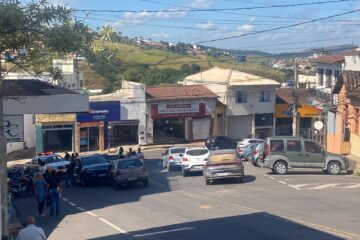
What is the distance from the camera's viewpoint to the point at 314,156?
117 feet

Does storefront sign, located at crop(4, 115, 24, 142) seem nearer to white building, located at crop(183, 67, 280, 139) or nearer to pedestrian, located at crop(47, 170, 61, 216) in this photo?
pedestrian, located at crop(47, 170, 61, 216)

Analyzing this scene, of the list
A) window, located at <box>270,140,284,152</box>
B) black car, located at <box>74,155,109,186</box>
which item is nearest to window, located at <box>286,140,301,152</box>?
window, located at <box>270,140,284,152</box>

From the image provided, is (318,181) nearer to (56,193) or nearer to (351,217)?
(351,217)

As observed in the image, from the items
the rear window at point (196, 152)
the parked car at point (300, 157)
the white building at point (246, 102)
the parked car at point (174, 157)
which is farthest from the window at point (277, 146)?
the white building at point (246, 102)

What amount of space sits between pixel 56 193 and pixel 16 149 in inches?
1388

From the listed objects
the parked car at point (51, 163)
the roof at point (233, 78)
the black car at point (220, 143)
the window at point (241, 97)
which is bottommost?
the parked car at point (51, 163)

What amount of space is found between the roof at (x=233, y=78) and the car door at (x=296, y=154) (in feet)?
102

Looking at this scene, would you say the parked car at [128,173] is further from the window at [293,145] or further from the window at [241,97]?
the window at [241,97]

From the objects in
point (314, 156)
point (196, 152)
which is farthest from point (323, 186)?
point (196, 152)

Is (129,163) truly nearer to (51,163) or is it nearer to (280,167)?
(280,167)

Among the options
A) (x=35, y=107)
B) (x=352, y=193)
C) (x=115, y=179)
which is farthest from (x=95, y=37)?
(x=115, y=179)

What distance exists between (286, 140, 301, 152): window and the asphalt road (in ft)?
4.29

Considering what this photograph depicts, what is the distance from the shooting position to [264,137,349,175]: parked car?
35.5 meters

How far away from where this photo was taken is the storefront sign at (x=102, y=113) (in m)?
59.0
